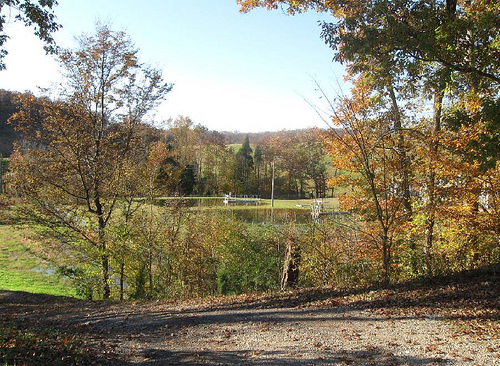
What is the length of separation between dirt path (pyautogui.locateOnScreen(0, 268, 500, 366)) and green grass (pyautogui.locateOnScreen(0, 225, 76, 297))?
22.7ft

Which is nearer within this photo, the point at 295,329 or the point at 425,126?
the point at 295,329

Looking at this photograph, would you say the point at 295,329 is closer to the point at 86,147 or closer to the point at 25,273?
the point at 86,147

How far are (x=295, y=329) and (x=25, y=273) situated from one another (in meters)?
17.0

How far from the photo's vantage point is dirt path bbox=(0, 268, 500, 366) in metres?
4.88

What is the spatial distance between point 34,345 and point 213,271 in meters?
8.46

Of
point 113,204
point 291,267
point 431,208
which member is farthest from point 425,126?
point 113,204

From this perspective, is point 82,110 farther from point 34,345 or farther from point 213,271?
point 34,345

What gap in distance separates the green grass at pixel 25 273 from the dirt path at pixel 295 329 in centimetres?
690

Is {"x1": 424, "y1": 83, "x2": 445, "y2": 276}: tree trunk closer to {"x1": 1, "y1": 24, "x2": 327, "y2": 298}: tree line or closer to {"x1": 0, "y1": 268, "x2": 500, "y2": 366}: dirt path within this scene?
{"x1": 0, "y1": 268, "x2": 500, "y2": 366}: dirt path

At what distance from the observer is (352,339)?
18.0 feet

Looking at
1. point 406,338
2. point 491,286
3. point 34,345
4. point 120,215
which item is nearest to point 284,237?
point 120,215

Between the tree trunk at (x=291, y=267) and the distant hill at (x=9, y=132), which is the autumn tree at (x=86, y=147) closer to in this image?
the distant hill at (x=9, y=132)

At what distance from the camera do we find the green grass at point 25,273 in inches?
598

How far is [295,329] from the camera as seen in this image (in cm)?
617
